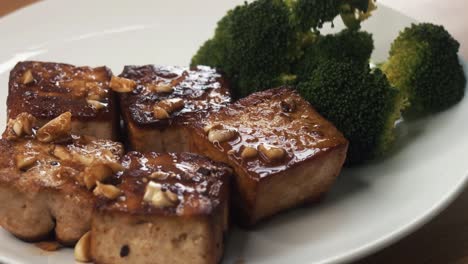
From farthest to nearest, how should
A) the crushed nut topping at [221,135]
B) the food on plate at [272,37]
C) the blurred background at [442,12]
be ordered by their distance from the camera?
the blurred background at [442,12], the food on plate at [272,37], the crushed nut topping at [221,135]

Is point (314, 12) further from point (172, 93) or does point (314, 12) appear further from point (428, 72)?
point (172, 93)

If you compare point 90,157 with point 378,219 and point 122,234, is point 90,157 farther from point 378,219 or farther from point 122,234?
point 378,219

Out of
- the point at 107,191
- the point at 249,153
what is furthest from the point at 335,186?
the point at 107,191

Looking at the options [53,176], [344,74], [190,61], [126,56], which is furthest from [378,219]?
[126,56]

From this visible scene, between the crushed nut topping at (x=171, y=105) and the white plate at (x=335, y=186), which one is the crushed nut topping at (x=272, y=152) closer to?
the white plate at (x=335, y=186)

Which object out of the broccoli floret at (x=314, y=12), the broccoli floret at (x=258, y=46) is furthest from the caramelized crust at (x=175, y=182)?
the broccoli floret at (x=314, y=12)

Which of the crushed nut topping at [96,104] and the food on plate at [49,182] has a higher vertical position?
the crushed nut topping at [96,104]
